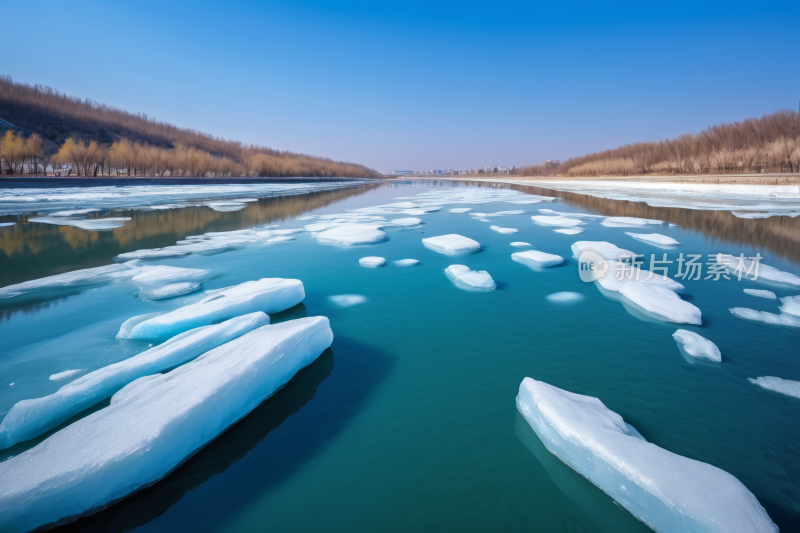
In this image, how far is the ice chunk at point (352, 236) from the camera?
7.24 meters

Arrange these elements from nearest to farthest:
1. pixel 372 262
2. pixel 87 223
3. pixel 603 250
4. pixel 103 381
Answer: pixel 103 381 < pixel 372 262 < pixel 603 250 < pixel 87 223

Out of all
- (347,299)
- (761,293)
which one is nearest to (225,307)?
(347,299)

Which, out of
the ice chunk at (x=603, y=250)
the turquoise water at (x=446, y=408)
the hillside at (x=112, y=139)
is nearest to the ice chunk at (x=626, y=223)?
the ice chunk at (x=603, y=250)

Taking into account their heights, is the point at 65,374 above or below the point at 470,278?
below

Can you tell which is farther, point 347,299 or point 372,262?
point 372,262

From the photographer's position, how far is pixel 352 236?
7430 millimetres

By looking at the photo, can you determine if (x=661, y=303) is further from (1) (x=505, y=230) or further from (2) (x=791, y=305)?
(1) (x=505, y=230)

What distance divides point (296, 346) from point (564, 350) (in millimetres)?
2135

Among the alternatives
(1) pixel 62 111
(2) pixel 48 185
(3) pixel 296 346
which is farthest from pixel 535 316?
(1) pixel 62 111

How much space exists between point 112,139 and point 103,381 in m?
59.7

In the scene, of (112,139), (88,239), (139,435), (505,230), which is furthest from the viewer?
(112,139)

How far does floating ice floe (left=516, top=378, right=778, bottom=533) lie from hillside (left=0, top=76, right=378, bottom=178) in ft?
128

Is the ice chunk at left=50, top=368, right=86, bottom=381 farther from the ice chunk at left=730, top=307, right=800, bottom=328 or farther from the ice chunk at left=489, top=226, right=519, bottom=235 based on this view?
the ice chunk at left=489, top=226, right=519, bottom=235

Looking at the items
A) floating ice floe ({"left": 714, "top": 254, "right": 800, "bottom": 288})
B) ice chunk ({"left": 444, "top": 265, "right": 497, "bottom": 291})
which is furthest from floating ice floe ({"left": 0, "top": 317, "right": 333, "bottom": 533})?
floating ice floe ({"left": 714, "top": 254, "right": 800, "bottom": 288})
